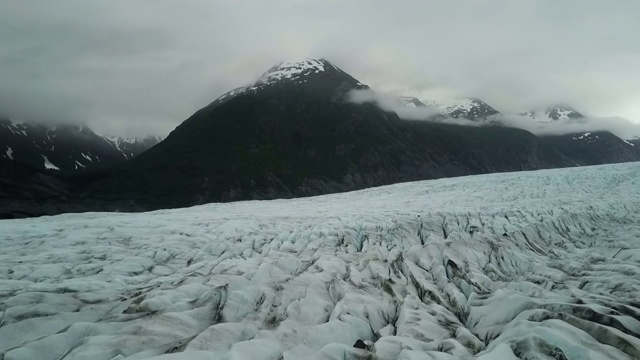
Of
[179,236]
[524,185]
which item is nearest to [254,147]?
[524,185]

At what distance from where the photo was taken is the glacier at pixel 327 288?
7.75 m

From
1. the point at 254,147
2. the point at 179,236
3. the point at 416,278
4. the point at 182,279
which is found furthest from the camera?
the point at 254,147

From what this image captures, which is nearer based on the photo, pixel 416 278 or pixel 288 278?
pixel 288 278

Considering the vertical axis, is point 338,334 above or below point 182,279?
below

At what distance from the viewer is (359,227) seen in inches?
737

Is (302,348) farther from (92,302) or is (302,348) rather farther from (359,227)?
(359,227)

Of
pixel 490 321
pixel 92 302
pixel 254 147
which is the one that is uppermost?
pixel 254 147

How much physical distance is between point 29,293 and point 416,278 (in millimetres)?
11785

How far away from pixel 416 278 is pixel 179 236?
1063 cm

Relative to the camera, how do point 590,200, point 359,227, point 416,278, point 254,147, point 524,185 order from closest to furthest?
point 416,278 → point 359,227 → point 590,200 → point 524,185 → point 254,147

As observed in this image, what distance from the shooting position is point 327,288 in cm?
1161

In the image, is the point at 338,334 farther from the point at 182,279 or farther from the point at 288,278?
the point at 182,279

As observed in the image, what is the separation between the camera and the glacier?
775cm

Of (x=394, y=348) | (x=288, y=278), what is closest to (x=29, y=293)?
(x=288, y=278)
